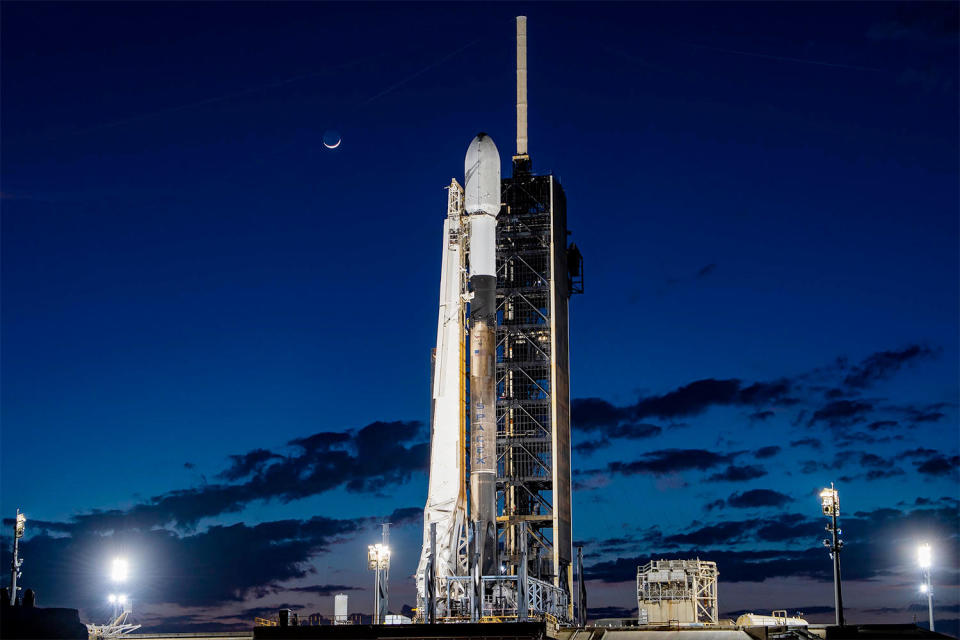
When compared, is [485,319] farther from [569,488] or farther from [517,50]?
[517,50]

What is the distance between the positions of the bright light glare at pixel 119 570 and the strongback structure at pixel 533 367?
1212 inches

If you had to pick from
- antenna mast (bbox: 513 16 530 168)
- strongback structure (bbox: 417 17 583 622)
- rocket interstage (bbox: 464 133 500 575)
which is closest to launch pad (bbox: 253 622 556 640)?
strongback structure (bbox: 417 17 583 622)

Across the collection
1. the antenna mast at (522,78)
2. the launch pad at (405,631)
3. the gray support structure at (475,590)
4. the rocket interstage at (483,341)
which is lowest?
the launch pad at (405,631)

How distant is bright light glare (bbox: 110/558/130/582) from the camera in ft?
196

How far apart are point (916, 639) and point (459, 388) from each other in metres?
29.0

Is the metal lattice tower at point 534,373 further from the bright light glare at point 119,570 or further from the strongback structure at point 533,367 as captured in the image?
the bright light glare at point 119,570

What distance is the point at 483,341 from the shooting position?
64.5m

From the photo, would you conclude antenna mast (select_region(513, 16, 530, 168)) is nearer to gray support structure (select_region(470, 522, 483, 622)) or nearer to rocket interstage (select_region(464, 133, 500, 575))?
rocket interstage (select_region(464, 133, 500, 575))

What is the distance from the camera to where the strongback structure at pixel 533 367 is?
8612cm

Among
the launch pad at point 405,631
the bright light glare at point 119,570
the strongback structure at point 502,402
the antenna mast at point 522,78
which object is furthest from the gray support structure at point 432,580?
the antenna mast at point 522,78

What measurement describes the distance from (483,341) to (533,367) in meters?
24.9

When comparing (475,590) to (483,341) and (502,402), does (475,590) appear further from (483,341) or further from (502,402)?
(502,402)

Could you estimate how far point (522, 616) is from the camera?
5531 centimetres

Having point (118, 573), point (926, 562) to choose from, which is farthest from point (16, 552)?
point (926, 562)
